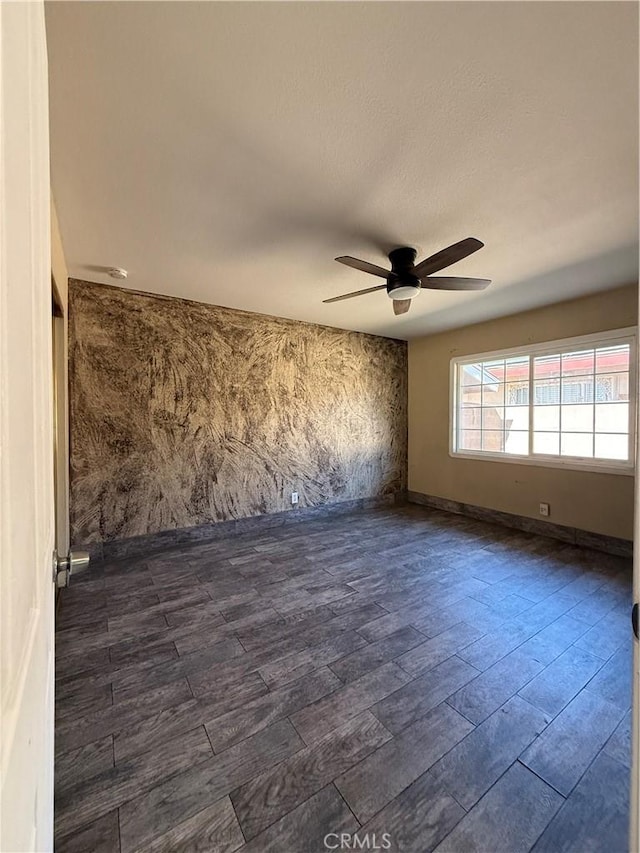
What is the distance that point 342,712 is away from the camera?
1.55 metres


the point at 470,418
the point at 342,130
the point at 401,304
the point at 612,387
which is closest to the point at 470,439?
the point at 470,418

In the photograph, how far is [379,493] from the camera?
5215 millimetres

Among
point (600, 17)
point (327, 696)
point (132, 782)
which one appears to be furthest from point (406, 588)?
point (600, 17)

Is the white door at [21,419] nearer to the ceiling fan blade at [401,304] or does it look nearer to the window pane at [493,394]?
the ceiling fan blade at [401,304]

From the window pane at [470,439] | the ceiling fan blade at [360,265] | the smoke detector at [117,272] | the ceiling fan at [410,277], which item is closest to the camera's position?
the ceiling fan blade at [360,265]

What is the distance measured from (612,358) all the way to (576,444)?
913 mm

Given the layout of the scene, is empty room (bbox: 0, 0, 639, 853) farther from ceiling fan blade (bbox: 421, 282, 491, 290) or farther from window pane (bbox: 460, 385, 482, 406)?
window pane (bbox: 460, 385, 482, 406)

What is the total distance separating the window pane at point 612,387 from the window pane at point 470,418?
134 cm

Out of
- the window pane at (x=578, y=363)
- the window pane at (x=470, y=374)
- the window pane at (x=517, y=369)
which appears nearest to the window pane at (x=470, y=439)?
the window pane at (x=470, y=374)

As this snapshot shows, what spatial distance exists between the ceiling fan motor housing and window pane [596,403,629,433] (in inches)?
96.6

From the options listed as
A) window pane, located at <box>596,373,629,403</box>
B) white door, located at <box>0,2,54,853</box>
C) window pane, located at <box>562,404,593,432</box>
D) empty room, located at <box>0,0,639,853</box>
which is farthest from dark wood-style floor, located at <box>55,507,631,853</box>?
window pane, located at <box>596,373,629,403</box>

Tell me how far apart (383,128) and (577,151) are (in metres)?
0.94

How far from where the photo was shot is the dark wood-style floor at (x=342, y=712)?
115cm

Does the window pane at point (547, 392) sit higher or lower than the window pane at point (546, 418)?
higher
